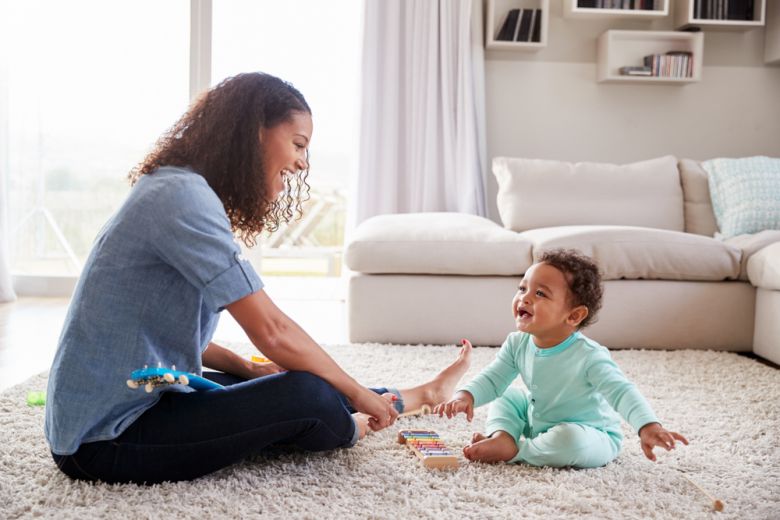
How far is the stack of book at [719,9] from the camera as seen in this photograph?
434 centimetres

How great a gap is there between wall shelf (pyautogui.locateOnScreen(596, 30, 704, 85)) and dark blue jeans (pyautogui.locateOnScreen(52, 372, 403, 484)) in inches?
135

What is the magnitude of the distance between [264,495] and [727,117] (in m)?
4.02

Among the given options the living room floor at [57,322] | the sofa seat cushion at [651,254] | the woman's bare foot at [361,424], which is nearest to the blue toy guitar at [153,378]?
the woman's bare foot at [361,424]

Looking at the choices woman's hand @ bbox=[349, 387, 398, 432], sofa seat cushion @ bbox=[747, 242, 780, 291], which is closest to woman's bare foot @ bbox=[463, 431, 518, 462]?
woman's hand @ bbox=[349, 387, 398, 432]

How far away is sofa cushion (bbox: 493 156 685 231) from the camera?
12.5 ft

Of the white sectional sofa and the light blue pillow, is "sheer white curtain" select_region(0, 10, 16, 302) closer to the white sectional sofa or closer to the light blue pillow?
the white sectional sofa

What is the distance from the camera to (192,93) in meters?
4.54

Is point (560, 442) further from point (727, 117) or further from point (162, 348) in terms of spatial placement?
point (727, 117)

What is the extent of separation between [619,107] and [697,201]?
38.3 inches

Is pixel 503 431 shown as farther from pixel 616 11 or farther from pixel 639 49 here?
pixel 639 49

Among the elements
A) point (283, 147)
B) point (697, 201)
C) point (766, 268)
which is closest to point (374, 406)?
point (283, 147)

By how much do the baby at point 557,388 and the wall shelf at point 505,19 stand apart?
285cm

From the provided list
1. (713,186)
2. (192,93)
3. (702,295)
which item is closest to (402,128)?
(192,93)

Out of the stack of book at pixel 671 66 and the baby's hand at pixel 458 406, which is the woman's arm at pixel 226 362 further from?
the stack of book at pixel 671 66
